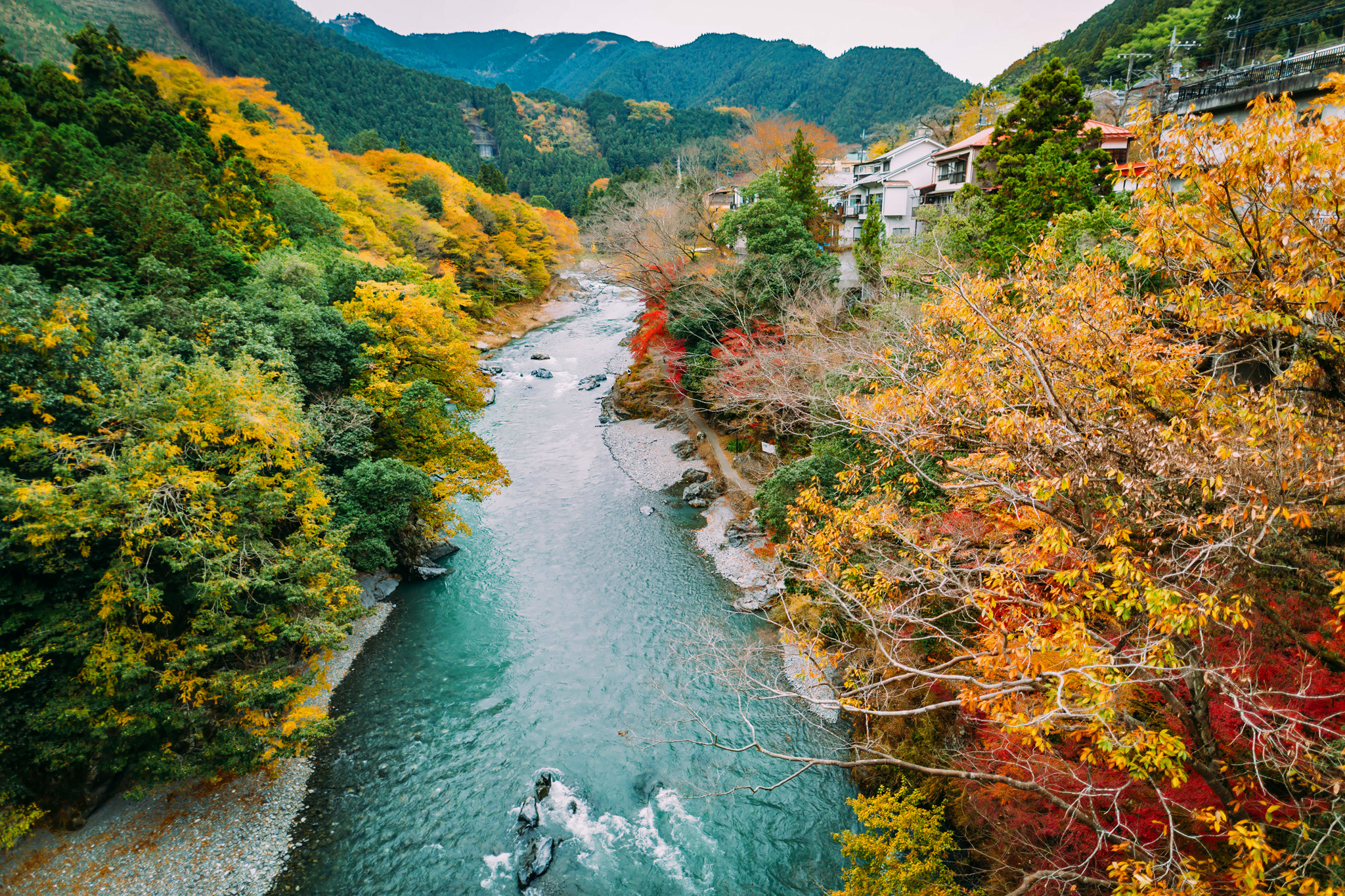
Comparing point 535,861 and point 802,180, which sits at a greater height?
point 802,180

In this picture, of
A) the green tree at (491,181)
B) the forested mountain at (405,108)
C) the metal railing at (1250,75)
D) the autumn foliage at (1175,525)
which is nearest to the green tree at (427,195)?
the green tree at (491,181)

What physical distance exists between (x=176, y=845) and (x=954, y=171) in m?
36.9

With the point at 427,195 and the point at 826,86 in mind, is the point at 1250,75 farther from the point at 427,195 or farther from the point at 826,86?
the point at 826,86

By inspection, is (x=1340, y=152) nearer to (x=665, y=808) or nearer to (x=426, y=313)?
(x=665, y=808)

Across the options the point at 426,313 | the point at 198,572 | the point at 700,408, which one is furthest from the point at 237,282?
the point at 700,408

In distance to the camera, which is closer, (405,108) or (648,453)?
(648,453)

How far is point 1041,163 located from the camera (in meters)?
17.0

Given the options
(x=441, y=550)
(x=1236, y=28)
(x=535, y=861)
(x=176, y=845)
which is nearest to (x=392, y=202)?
(x=441, y=550)

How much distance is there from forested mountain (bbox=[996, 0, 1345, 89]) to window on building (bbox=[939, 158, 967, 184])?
11238 millimetres

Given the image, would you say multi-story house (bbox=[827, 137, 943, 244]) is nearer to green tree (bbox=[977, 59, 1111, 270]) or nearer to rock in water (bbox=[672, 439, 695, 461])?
green tree (bbox=[977, 59, 1111, 270])

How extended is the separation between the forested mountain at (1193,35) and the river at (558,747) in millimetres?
37243

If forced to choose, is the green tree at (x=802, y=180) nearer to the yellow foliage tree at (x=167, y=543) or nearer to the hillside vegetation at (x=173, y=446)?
the hillside vegetation at (x=173, y=446)

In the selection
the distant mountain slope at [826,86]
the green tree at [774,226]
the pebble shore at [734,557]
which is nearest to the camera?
the pebble shore at [734,557]

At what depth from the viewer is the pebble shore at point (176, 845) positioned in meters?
9.56
